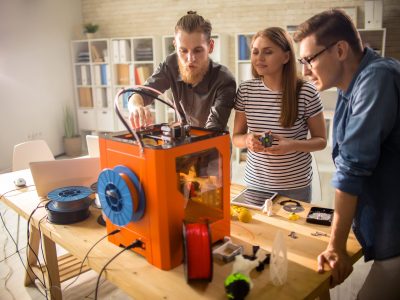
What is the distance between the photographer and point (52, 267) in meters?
1.88

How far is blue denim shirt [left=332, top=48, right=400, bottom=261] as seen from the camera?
0.94m

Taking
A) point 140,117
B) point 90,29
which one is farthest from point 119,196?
point 90,29

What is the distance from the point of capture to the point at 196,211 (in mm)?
1185

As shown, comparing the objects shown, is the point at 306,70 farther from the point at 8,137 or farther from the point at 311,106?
the point at 8,137

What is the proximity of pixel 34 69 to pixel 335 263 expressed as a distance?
5197 millimetres

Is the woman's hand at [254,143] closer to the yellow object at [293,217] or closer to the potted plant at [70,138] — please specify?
Result: the yellow object at [293,217]

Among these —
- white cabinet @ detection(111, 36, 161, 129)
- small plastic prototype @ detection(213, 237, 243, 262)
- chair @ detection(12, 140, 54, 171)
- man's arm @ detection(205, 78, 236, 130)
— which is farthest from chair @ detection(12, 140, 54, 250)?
white cabinet @ detection(111, 36, 161, 129)

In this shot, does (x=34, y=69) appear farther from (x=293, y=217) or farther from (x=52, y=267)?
(x=293, y=217)

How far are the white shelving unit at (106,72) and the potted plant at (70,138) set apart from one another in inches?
5.9

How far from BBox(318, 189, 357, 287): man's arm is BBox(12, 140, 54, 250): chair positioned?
2132mm

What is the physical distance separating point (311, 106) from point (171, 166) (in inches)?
35.9

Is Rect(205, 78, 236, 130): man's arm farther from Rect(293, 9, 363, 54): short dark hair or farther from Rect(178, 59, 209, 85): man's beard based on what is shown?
Rect(293, 9, 363, 54): short dark hair

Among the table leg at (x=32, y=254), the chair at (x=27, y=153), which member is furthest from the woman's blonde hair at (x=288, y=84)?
the chair at (x=27, y=153)

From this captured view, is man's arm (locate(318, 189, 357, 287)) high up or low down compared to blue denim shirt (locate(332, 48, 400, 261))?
down
